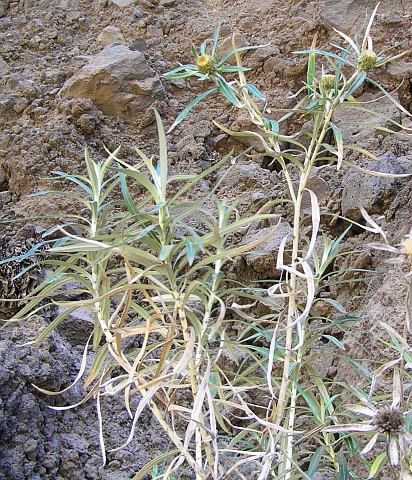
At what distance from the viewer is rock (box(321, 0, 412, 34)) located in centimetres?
250

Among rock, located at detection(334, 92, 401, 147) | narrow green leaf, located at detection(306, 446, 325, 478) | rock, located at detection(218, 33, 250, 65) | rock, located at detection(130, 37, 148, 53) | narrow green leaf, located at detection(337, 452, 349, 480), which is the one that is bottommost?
rock, located at detection(334, 92, 401, 147)

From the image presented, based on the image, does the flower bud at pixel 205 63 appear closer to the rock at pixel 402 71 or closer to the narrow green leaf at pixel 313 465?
the narrow green leaf at pixel 313 465

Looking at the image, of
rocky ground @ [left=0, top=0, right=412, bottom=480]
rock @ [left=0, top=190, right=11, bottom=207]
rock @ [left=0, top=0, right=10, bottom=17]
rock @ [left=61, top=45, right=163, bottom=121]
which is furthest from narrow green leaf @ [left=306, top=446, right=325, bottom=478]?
rock @ [left=0, top=0, right=10, bottom=17]

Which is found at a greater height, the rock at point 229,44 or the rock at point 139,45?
the rock at point 139,45

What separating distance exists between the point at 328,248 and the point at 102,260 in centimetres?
41

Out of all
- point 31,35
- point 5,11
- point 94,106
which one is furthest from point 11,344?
point 5,11

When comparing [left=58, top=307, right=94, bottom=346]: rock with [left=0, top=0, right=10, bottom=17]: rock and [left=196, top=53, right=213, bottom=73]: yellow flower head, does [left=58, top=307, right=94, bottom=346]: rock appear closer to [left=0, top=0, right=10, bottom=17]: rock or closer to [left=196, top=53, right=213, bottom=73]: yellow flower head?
[left=196, top=53, right=213, bottom=73]: yellow flower head

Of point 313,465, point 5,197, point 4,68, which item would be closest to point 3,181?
point 5,197

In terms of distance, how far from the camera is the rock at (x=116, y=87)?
245 centimetres

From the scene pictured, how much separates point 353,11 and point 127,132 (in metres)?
0.93

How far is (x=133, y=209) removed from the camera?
1055 mm

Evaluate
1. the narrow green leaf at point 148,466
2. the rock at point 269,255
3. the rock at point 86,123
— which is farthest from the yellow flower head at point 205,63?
the rock at point 86,123

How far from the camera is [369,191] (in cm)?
180

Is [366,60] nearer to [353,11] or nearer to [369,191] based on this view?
[369,191]
